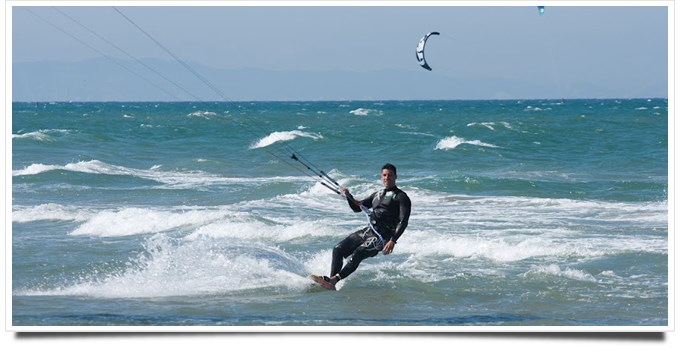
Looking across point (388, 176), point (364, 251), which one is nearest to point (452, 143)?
point (364, 251)

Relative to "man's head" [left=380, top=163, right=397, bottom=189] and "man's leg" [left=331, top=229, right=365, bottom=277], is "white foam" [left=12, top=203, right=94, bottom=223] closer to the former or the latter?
"man's leg" [left=331, top=229, right=365, bottom=277]

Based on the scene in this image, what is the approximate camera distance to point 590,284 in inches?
364

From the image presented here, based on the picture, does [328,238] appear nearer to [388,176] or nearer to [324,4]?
[388,176]

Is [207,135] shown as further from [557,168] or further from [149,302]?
[149,302]

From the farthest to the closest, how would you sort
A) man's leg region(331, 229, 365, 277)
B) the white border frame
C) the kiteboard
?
1. the kiteboard
2. man's leg region(331, 229, 365, 277)
3. the white border frame

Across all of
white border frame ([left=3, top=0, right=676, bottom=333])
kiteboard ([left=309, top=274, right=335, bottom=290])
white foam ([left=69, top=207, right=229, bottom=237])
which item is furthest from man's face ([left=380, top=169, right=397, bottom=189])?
white foam ([left=69, top=207, right=229, bottom=237])

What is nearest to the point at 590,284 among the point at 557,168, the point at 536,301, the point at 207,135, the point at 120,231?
the point at 536,301

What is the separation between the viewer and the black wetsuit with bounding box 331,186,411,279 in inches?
310

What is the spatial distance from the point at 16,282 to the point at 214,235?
14.9 feet

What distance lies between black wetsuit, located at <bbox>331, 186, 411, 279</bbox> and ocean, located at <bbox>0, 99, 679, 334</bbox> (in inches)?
13.3

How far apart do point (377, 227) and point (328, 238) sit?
4.15 m

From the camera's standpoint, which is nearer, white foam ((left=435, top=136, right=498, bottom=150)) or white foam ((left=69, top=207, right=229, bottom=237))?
white foam ((left=69, top=207, right=229, bottom=237))

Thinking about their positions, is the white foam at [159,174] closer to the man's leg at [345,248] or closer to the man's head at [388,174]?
the man's leg at [345,248]

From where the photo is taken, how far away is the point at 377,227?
26.7 ft
